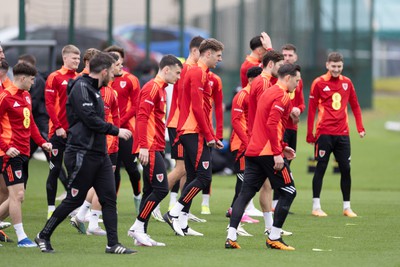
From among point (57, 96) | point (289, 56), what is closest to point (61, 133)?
point (57, 96)

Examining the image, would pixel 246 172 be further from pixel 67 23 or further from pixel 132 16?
pixel 132 16

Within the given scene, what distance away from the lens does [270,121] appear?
11.0 m

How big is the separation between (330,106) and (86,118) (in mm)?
5724

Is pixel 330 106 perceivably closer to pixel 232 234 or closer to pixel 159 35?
pixel 232 234

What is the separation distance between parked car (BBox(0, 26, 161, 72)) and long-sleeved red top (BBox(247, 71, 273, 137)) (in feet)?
33.3

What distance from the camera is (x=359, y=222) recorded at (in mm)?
14031

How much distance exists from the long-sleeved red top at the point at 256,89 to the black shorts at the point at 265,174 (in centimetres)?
102

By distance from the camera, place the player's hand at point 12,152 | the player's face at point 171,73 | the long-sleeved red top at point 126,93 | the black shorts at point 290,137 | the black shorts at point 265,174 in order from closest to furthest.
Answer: the black shorts at point 265,174, the player's hand at point 12,152, the player's face at point 171,73, the long-sleeved red top at point 126,93, the black shorts at point 290,137

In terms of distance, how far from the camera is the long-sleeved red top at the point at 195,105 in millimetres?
12180

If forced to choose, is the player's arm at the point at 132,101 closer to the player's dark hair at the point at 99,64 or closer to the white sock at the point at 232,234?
the white sock at the point at 232,234

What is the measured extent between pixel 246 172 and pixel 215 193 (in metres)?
7.11

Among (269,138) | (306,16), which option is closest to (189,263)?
(269,138)

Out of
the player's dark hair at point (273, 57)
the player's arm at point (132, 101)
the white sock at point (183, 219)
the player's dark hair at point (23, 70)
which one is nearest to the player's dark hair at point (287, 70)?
the player's dark hair at point (273, 57)

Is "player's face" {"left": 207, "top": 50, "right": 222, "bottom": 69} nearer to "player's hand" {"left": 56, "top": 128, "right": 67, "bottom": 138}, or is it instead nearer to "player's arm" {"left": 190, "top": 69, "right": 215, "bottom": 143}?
"player's arm" {"left": 190, "top": 69, "right": 215, "bottom": 143}
